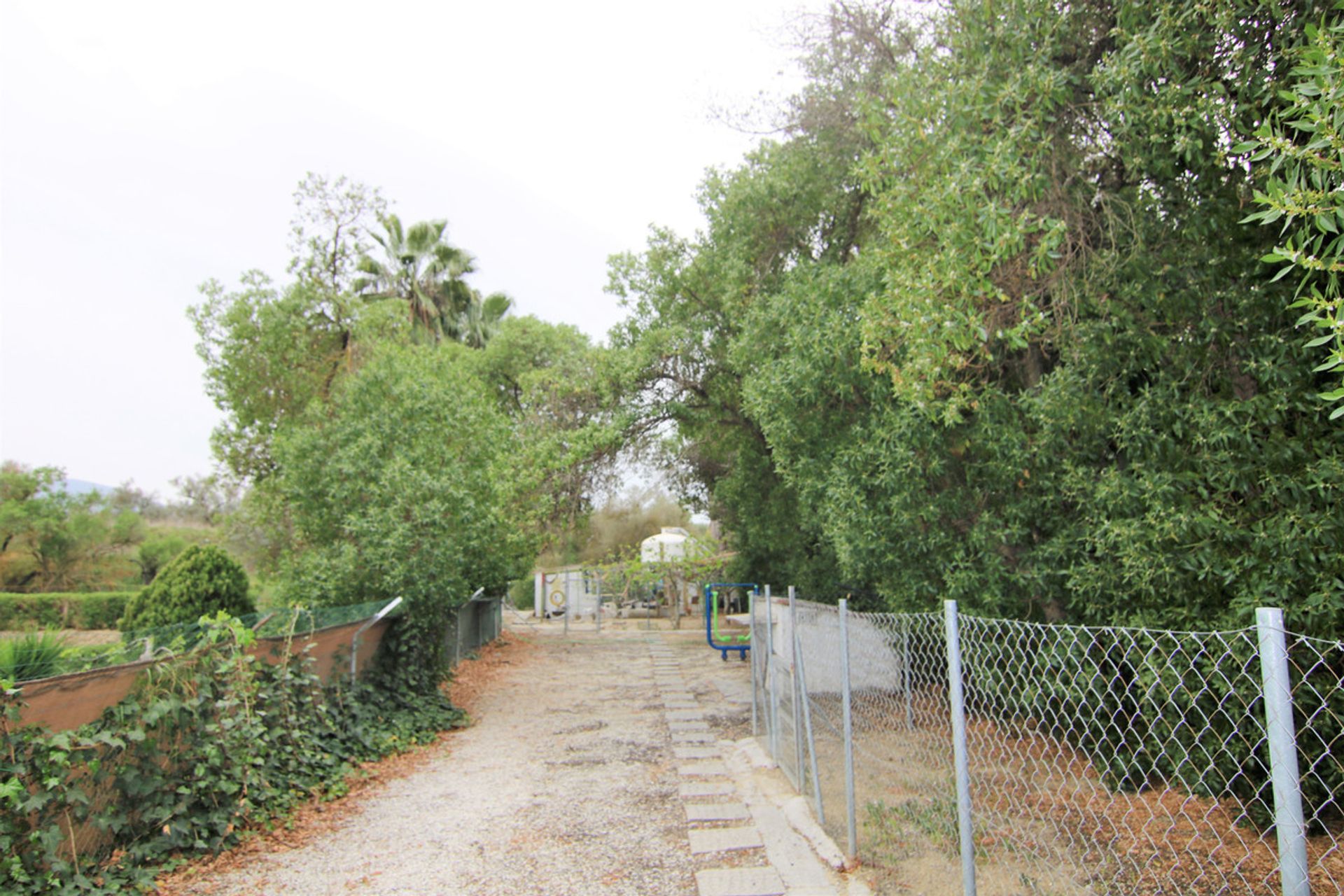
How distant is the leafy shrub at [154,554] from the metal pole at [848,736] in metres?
25.3

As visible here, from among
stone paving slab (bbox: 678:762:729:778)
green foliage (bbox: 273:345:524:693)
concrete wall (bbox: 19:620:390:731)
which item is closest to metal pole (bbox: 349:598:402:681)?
green foliage (bbox: 273:345:524:693)

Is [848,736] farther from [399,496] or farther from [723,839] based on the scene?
[399,496]

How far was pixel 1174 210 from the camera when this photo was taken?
5.98 meters

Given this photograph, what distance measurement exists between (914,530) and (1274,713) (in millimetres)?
5989

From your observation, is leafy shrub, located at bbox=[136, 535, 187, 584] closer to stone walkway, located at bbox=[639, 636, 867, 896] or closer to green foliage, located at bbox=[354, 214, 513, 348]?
green foliage, located at bbox=[354, 214, 513, 348]

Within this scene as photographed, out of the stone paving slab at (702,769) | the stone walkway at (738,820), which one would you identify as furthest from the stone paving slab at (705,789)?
the stone paving slab at (702,769)

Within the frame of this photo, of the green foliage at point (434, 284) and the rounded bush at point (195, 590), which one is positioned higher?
the green foliage at point (434, 284)

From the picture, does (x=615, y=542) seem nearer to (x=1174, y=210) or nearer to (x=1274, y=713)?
(x=1174, y=210)

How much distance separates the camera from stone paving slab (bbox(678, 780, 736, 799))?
656 cm

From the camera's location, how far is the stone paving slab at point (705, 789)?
656 cm

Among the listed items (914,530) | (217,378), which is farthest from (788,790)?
(217,378)

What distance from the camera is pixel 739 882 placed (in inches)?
185

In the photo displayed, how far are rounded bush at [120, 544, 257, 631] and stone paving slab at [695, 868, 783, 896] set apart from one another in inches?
396

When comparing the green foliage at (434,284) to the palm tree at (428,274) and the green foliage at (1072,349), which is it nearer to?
the palm tree at (428,274)
